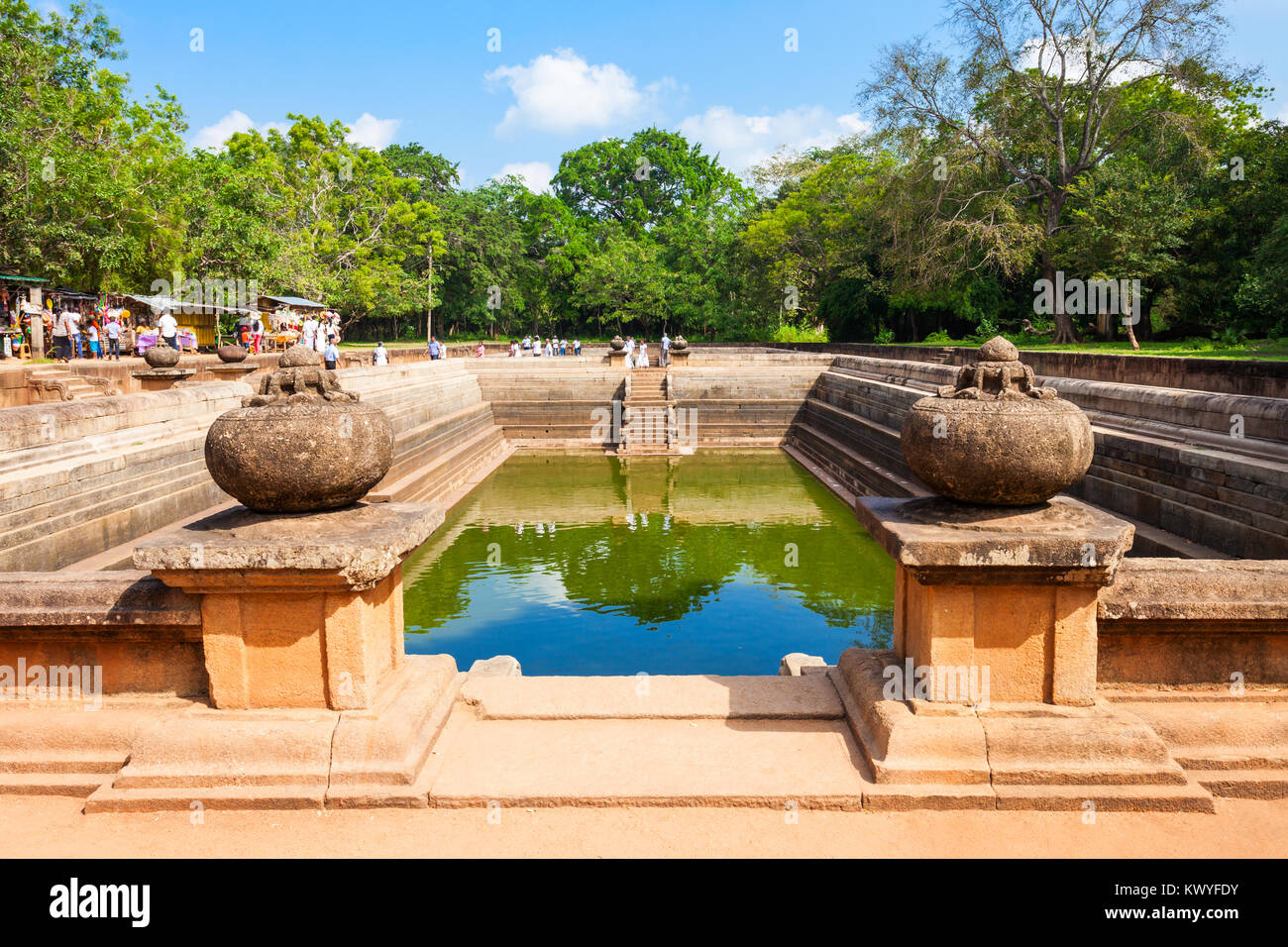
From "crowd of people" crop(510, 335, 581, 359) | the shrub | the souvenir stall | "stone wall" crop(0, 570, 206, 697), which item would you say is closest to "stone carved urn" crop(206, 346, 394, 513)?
"stone wall" crop(0, 570, 206, 697)

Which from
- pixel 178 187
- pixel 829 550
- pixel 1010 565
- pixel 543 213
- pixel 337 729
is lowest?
pixel 829 550

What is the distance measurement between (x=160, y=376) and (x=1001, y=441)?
14.0m

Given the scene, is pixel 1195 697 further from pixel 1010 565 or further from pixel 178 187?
pixel 178 187

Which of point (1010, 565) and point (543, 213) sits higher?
point (543, 213)

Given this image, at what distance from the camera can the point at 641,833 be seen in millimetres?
2750

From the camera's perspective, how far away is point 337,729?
9.87 ft

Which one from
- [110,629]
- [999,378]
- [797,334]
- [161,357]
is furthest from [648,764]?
[797,334]

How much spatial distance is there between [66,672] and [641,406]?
17553 millimetres

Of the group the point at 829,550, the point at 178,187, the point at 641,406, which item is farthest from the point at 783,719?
the point at 178,187

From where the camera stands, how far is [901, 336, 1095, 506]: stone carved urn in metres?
2.98

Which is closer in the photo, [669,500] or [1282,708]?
[1282,708]

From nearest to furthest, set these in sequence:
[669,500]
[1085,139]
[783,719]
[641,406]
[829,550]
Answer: [783,719], [829,550], [669,500], [641,406], [1085,139]

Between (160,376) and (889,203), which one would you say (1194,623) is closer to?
(160,376)

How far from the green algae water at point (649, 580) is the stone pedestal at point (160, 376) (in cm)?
512
